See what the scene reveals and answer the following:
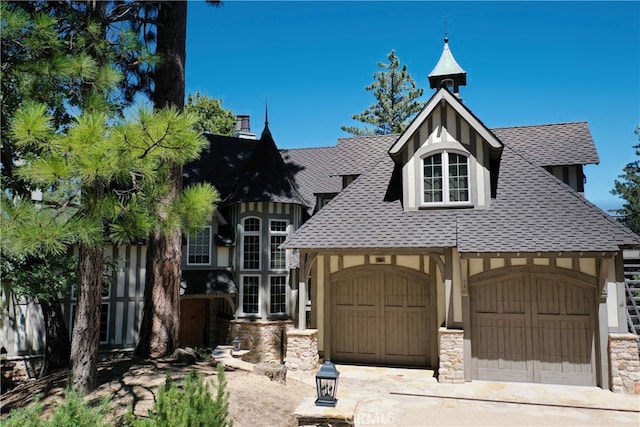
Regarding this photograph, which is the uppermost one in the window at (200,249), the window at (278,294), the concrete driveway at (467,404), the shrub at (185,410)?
the window at (200,249)

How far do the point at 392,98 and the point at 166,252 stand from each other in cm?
2841

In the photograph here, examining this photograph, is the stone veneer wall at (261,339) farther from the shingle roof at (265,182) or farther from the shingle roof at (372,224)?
the shingle roof at (372,224)

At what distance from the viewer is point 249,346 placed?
15.6m

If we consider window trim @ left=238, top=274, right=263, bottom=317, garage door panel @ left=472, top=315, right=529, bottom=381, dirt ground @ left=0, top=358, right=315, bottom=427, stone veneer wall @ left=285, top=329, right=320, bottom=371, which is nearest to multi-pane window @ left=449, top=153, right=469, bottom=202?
garage door panel @ left=472, top=315, right=529, bottom=381

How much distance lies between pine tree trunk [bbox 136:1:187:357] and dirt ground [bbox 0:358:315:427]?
83cm

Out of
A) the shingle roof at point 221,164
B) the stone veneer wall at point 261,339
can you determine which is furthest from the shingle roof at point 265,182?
the stone veneer wall at point 261,339

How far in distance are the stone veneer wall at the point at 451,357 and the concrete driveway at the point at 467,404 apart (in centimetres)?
24

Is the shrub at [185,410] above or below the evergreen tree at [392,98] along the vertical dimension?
below

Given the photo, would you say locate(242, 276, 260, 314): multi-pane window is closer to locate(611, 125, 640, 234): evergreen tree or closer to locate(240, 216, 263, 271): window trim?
locate(240, 216, 263, 271): window trim

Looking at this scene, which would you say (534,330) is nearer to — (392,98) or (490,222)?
(490,222)

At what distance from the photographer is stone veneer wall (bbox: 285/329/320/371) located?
1124 centimetres

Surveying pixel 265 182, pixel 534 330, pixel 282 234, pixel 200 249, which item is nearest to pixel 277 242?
pixel 282 234

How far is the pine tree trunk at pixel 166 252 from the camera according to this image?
10383 millimetres

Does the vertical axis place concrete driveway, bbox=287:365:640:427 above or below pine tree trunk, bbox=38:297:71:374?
below
